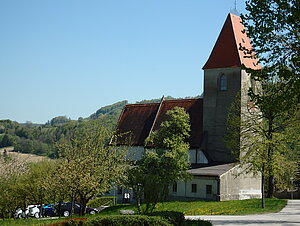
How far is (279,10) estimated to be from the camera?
64.5ft

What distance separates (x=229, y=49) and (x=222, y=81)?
350cm

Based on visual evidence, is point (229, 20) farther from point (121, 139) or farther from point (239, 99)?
point (121, 139)

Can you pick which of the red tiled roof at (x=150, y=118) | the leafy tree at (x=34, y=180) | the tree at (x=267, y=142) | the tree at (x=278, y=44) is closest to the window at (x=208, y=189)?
the tree at (x=267, y=142)

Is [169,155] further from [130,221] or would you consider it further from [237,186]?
[130,221]

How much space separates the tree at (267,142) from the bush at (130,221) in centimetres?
1564

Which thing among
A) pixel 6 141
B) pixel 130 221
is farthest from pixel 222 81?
pixel 6 141

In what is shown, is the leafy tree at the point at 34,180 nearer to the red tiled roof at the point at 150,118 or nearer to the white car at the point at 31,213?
the white car at the point at 31,213

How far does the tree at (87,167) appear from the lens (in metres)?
29.7

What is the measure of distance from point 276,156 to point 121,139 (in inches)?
985

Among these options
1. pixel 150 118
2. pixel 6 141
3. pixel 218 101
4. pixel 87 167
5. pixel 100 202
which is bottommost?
pixel 100 202

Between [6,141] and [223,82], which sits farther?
[6,141]

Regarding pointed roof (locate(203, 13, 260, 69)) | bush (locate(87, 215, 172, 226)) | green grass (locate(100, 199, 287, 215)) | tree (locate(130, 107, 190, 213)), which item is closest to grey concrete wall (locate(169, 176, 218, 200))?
tree (locate(130, 107, 190, 213))

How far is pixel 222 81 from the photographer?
50.0m

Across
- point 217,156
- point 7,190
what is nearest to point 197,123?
point 217,156
